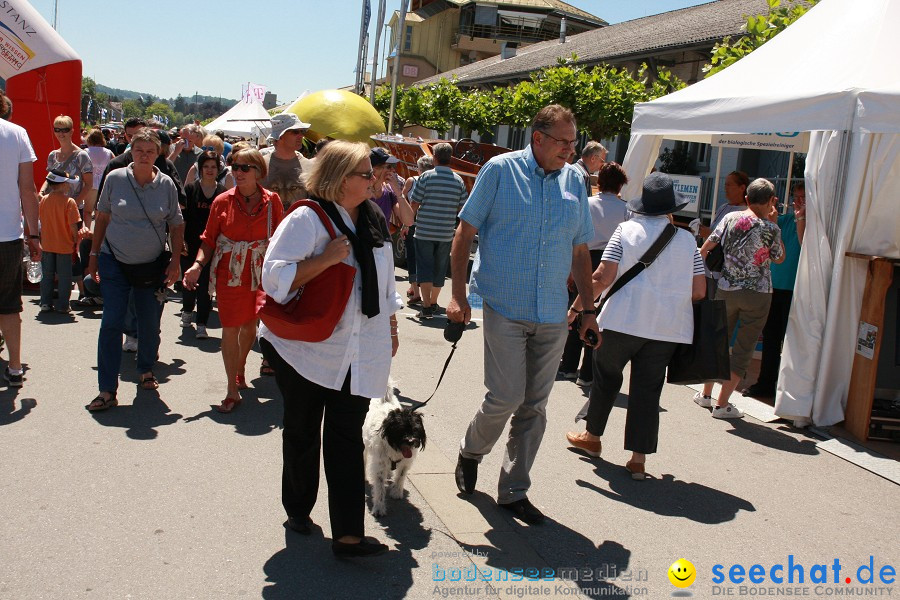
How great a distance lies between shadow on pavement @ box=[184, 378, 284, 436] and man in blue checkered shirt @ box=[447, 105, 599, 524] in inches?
73.6

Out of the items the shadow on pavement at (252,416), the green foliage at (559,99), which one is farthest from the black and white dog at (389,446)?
the green foliage at (559,99)

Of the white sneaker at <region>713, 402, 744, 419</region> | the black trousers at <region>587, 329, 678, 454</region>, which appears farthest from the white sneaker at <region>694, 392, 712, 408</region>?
the black trousers at <region>587, 329, 678, 454</region>

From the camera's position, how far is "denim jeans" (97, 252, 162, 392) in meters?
5.64

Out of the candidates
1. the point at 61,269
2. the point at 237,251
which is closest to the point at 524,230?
the point at 237,251

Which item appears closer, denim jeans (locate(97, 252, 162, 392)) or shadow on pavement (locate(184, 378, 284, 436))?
shadow on pavement (locate(184, 378, 284, 436))

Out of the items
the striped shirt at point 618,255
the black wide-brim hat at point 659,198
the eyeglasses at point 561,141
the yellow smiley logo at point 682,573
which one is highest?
the eyeglasses at point 561,141

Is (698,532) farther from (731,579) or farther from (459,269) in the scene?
(459,269)

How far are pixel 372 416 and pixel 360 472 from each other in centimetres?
79

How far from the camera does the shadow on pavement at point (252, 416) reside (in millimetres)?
5543

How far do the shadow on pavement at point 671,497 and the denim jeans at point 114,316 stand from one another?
3252 mm

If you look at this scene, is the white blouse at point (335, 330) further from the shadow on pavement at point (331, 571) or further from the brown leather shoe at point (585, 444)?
the brown leather shoe at point (585, 444)

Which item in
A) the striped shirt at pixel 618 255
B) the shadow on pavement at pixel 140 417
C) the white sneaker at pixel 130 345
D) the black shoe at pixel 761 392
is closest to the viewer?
the striped shirt at pixel 618 255

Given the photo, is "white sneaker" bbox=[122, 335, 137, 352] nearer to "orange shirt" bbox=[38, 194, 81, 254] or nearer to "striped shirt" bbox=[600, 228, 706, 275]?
"orange shirt" bbox=[38, 194, 81, 254]

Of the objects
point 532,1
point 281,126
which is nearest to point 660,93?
point 281,126
